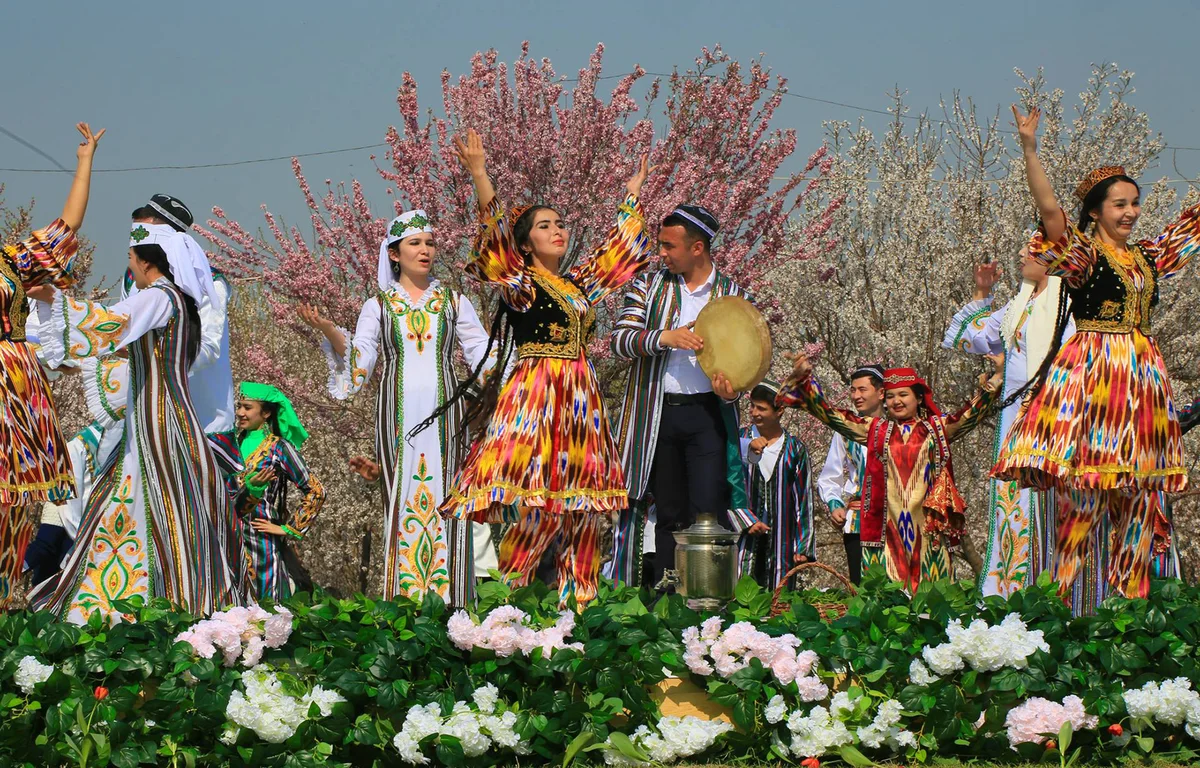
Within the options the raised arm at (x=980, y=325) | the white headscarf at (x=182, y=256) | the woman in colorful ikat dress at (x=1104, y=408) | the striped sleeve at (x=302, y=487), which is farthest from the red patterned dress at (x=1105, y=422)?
the striped sleeve at (x=302, y=487)

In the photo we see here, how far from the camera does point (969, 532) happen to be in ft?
38.6

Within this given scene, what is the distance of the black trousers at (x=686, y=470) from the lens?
720cm

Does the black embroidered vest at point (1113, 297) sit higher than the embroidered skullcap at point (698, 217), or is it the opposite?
the embroidered skullcap at point (698, 217)

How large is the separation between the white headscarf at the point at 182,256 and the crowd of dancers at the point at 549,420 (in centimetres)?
2

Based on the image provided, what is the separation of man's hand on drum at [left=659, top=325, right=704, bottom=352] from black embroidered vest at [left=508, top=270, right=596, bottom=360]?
1.37 feet

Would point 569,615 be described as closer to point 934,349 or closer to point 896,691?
point 896,691

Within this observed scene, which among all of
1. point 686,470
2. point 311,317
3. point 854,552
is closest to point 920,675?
point 686,470

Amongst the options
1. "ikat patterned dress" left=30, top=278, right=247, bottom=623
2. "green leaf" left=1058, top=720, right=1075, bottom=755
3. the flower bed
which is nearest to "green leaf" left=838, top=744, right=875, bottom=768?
the flower bed

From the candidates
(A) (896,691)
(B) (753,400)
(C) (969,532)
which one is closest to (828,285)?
(C) (969,532)

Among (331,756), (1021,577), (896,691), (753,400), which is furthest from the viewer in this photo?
(753,400)

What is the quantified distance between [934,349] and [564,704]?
23.8ft

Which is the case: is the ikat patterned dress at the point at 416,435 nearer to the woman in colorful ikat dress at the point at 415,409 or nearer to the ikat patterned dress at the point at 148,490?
the woman in colorful ikat dress at the point at 415,409

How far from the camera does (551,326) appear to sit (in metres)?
6.54

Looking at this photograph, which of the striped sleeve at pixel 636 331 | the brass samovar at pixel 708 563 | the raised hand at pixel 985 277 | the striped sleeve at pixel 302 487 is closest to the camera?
the brass samovar at pixel 708 563
